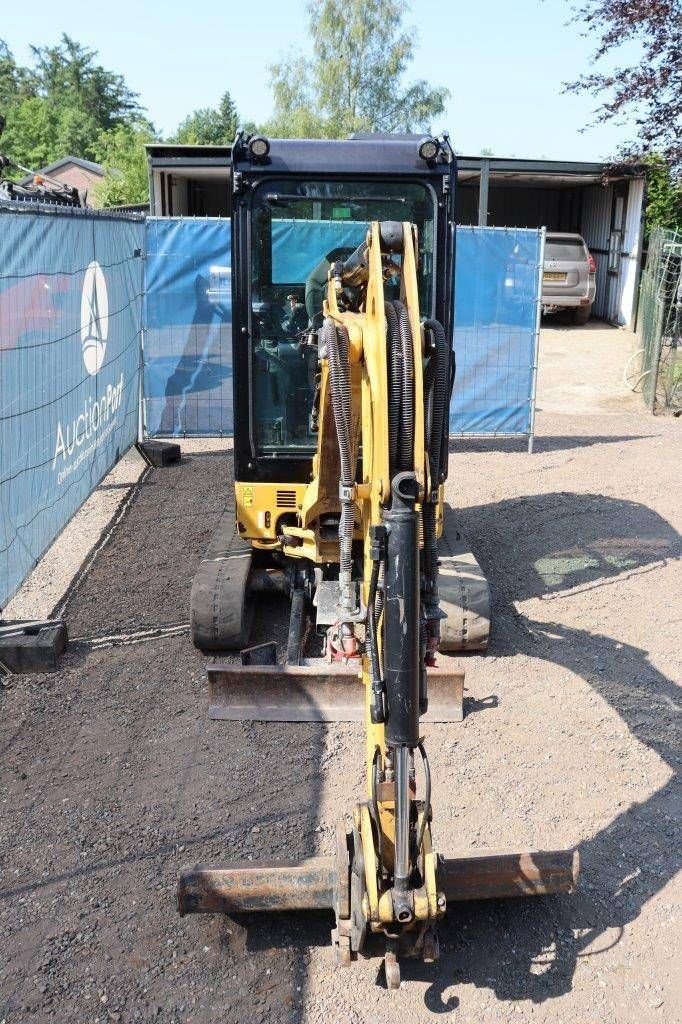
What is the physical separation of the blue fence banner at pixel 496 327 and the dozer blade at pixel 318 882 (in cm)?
843

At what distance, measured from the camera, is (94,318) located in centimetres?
870

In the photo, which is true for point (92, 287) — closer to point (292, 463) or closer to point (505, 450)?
point (292, 463)

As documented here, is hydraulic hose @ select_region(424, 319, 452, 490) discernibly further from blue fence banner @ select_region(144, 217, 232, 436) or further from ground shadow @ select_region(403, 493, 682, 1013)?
blue fence banner @ select_region(144, 217, 232, 436)

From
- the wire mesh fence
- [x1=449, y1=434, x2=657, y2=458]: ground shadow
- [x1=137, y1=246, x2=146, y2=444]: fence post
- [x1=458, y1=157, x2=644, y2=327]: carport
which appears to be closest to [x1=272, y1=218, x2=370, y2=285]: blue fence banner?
[x1=137, y1=246, x2=146, y2=444]: fence post

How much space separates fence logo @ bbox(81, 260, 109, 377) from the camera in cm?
830

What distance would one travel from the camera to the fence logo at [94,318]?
27.2 ft

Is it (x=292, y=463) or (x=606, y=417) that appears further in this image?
(x=606, y=417)

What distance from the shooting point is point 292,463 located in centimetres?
630

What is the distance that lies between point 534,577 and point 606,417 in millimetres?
6680

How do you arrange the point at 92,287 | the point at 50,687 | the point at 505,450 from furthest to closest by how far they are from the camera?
1. the point at 505,450
2. the point at 92,287
3. the point at 50,687

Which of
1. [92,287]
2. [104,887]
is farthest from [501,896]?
[92,287]

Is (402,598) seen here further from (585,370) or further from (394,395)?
(585,370)

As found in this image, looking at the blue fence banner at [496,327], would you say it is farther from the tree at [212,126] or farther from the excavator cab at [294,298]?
the tree at [212,126]

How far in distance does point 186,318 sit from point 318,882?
8.61 m
